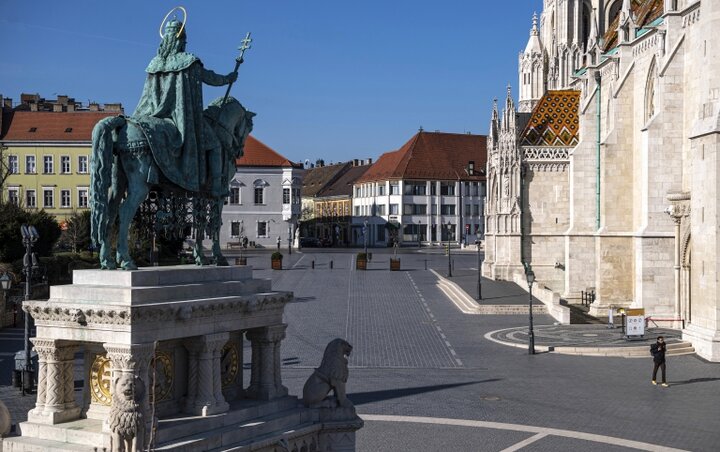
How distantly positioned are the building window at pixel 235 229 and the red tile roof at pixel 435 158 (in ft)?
74.1

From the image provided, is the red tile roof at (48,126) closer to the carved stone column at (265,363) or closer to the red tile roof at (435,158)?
the red tile roof at (435,158)

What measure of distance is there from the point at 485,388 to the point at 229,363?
10.5 meters

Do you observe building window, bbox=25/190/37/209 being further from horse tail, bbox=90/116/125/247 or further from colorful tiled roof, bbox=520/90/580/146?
horse tail, bbox=90/116/125/247

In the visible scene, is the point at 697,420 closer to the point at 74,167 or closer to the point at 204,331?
the point at 204,331

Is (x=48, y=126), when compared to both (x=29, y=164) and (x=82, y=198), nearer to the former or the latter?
(x=29, y=164)

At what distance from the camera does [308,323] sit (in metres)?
35.8

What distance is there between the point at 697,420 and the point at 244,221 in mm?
78819

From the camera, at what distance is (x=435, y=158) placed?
11181 centimetres

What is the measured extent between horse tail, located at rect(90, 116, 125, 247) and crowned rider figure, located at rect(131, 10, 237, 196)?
25.9 inches

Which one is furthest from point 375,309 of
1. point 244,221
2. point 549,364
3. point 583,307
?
point 244,221

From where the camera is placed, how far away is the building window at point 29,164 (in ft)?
247

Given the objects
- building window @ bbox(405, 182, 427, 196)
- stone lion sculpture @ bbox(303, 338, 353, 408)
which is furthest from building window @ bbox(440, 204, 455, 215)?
stone lion sculpture @ bbox(303, 338, 353, 408)

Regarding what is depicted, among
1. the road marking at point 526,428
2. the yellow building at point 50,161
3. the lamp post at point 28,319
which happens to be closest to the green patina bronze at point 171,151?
the road marking at point 526,428

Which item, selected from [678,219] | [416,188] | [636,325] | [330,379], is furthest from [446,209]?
[330,379]
